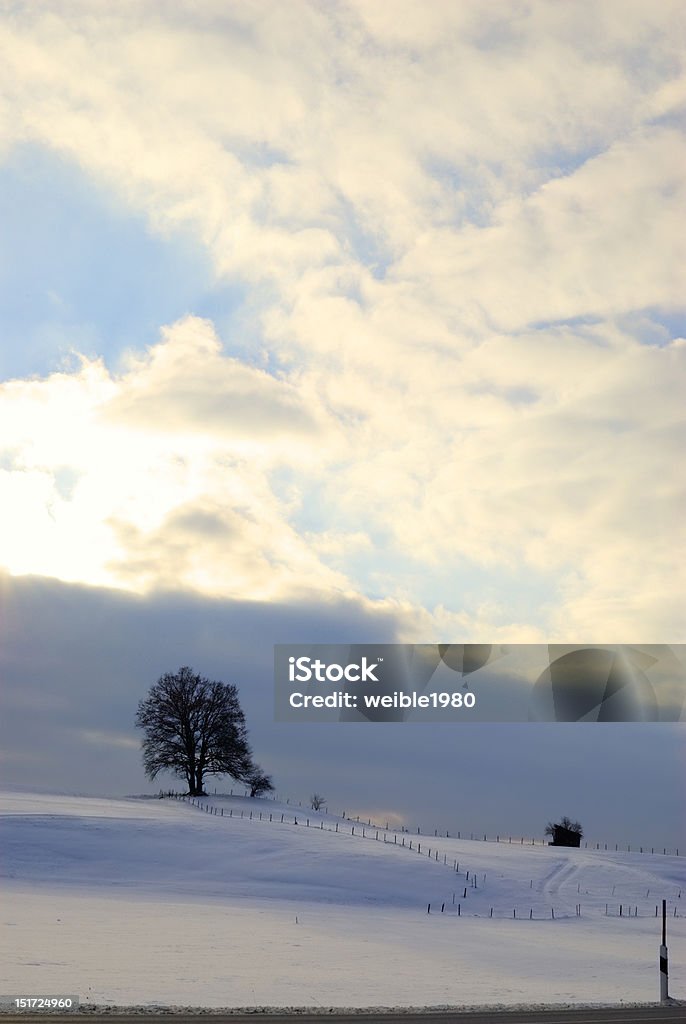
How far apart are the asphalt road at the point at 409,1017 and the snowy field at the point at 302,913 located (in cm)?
186

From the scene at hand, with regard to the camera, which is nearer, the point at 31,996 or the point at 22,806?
the point at 31,996

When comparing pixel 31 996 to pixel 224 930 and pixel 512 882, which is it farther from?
pixel 512 882

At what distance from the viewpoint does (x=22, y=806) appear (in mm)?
72750

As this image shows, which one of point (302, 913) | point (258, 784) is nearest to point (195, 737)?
point (258, 784)

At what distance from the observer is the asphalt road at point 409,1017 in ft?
63.2

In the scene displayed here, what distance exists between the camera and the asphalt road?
1925 cm

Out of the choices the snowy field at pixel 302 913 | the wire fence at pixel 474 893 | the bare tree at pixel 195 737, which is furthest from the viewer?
the bare tree at pixel 195 737

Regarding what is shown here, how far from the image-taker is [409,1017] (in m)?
21.3

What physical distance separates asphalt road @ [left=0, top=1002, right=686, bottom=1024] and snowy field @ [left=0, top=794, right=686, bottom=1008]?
1.86 m

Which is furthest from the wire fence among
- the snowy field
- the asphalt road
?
the asphalt road

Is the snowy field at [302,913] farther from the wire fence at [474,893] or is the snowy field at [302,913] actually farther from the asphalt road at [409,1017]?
the asphalt road at [409,1017]

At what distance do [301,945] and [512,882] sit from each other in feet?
105

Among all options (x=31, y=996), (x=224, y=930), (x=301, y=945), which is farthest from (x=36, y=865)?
(x=31, y=996)

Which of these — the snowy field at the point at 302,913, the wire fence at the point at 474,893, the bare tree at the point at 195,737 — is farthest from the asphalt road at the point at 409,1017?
the bare tree at the point at 195,737
